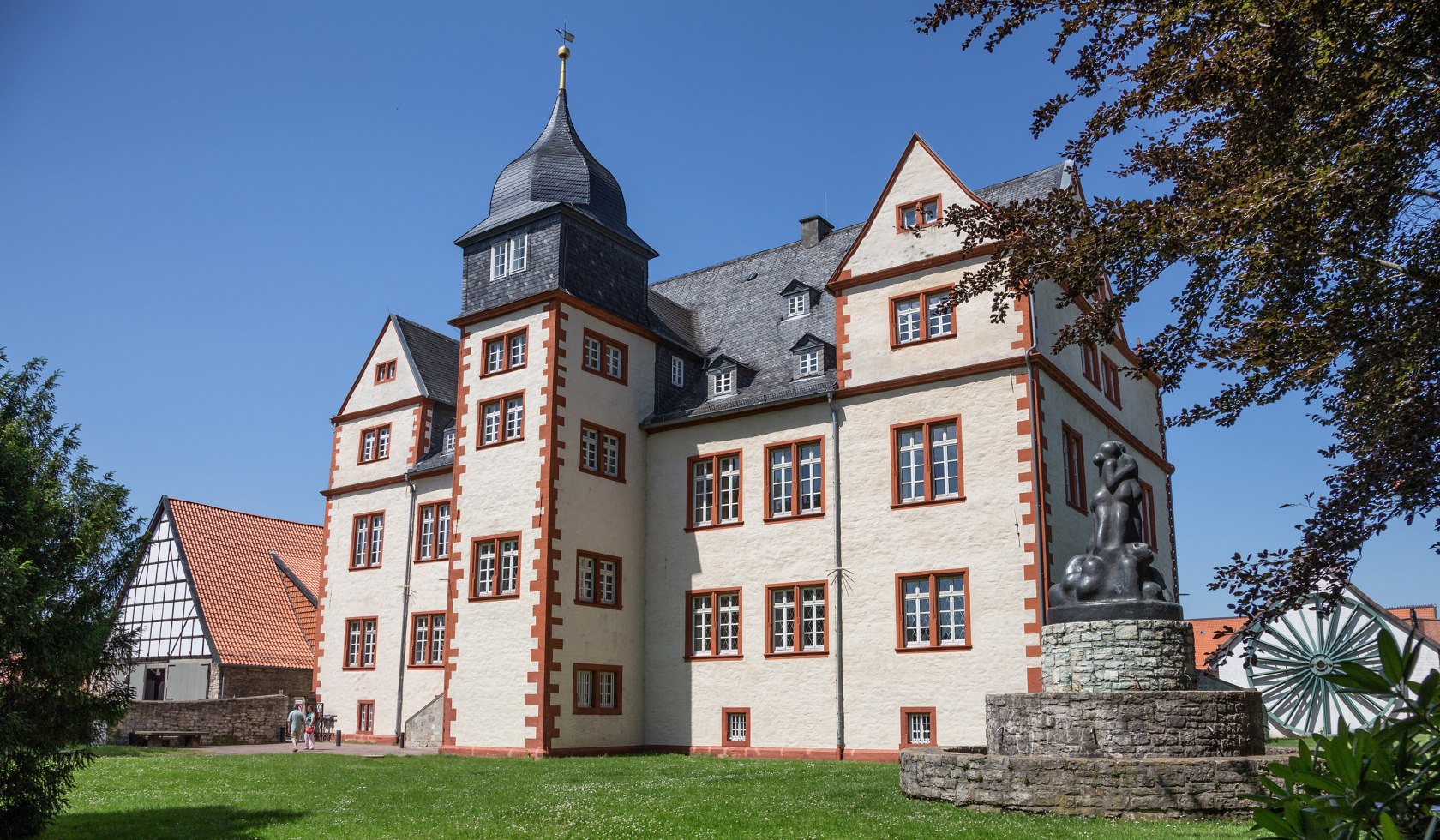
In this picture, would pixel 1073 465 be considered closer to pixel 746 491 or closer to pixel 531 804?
pixel 746 491

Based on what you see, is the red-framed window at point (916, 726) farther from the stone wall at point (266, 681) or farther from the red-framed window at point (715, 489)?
the stone wall at point (266, 681)

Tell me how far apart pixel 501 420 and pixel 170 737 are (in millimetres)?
12883

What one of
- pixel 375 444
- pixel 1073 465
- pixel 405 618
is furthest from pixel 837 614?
pixel 375 444

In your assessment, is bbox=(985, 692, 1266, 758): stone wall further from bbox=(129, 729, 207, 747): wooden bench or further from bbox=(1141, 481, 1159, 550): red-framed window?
bbox=(129, 729, 207, 747): wooden bench

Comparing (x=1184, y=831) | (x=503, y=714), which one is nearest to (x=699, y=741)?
(x=503, y=714)

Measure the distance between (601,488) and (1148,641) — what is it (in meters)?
14.9

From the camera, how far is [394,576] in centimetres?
3195

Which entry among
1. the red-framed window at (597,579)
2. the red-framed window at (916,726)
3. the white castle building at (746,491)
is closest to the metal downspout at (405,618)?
the white castle building at (746,491)

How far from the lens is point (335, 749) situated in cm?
2781

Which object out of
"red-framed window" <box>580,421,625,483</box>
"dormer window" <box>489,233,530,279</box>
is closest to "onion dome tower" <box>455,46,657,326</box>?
"dormer window" <box>489,233,530,279</box>

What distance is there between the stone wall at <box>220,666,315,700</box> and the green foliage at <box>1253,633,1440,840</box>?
34364 millimetres

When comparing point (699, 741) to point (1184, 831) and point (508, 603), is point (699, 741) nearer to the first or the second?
point (508, 603)

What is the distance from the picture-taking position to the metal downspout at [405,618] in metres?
30.4

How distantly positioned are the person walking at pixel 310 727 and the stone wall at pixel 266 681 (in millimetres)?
742
